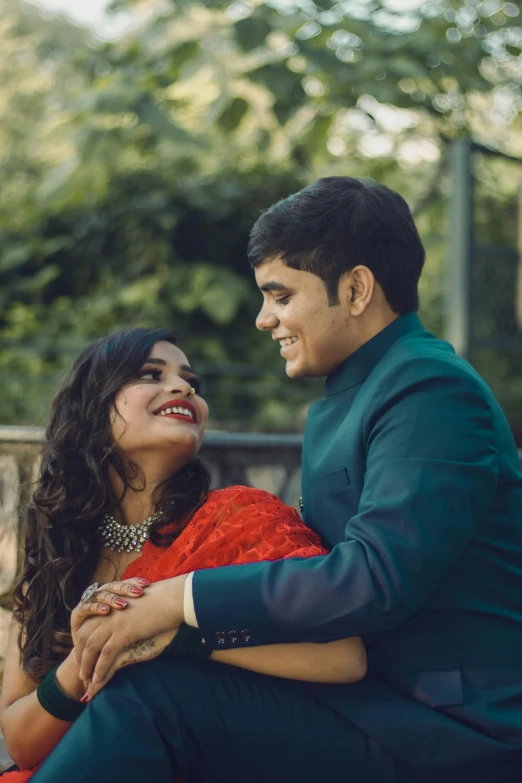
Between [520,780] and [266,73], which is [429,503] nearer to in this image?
[520,780]

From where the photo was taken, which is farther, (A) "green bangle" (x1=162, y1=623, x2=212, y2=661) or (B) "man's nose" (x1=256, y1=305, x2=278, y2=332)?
(B) "man's nose" (x1=256, y1=305, x2=278, y2=332)

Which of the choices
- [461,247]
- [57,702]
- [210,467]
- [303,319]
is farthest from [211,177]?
[57,702]

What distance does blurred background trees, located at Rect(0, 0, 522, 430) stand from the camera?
5277 mm

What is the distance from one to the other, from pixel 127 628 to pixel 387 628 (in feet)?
1.68

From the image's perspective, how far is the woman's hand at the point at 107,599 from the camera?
6.34 ft

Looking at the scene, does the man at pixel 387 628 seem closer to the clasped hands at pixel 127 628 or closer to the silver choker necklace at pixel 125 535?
the clasped hands at pixel 127 628

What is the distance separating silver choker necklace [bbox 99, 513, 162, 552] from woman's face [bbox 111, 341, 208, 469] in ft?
0.56

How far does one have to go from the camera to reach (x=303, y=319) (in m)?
2.17

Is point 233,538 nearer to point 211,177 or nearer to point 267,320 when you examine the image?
point 267,320

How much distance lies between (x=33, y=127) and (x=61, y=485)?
44.1ft

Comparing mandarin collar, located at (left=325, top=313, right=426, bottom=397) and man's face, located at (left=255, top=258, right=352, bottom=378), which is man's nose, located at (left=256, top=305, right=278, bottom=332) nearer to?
man's face, located at (left=255, top=258, right=352, bottom=378)

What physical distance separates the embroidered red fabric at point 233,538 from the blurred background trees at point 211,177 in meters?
3.35

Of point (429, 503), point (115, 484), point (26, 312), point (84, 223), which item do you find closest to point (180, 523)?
point (115, 484)

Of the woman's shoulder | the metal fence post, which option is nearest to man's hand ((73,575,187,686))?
the woman's shoulder
